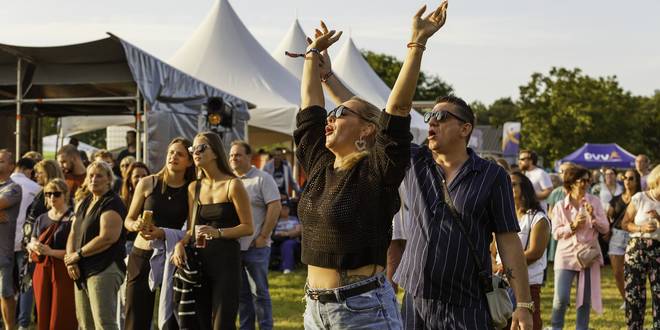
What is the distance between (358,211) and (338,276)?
0.28 meters

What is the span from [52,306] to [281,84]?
1480cm

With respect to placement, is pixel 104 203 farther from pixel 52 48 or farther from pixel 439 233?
pixel 52 48

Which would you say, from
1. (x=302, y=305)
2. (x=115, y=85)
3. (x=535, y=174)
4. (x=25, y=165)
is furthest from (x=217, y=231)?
(x=115, y=85)

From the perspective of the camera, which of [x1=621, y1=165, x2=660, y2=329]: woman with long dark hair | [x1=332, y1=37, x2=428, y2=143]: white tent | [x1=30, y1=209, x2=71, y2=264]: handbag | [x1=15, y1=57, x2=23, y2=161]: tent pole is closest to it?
[x1=30, y1=209, x2=71, y2=264]: handbag

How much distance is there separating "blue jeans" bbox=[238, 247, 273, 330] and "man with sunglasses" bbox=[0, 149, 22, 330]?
2.37 meters

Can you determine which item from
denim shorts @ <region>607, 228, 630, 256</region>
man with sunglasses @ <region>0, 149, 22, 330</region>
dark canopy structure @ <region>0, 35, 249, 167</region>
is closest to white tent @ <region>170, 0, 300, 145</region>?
dark canopy structure @ <region>0, 35, 249, 167</region>

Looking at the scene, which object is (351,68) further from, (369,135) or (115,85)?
(369,135)

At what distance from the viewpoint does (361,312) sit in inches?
141

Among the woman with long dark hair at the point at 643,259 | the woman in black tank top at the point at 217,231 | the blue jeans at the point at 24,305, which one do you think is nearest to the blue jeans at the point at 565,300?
the woman with long dark hair at the point at 643,259

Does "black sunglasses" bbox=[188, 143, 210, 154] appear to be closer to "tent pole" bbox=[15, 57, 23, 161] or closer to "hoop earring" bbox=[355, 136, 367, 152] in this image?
"hoop earring" bbox=[355, 136, 367, 152]

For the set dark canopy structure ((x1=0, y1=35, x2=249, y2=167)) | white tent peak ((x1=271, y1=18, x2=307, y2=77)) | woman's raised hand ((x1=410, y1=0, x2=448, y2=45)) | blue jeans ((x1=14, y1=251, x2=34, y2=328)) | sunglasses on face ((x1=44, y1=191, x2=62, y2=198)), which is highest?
white tent peak ((x1=271, y1=18, x2=307, y2=77))

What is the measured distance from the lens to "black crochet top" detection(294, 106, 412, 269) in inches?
138

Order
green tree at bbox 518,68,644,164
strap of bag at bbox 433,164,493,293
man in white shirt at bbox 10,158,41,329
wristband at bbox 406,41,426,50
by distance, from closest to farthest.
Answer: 1. wristband at bbox 406,41,426,50
2. strap of bag at bbox 433,164,493,293
3. man in white shirt at bbox 10,158,41,329
4. green tree at bbox 518,68,644,164

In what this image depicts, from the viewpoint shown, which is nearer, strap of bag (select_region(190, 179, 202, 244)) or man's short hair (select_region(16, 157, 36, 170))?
strap of bag (select_region(190, 179, 202, 244))
